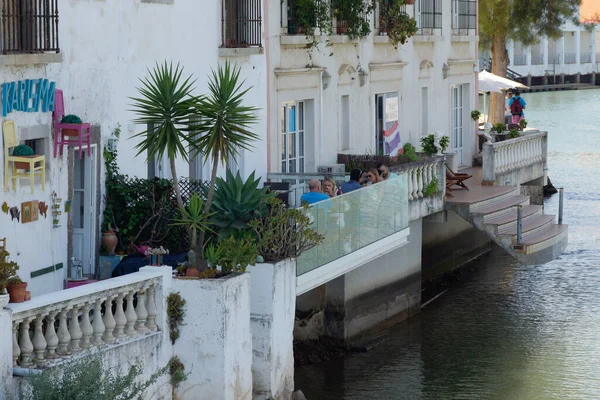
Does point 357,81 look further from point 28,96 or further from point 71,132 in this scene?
point 28,96

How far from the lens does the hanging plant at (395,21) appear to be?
96.8 feet

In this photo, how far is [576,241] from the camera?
37.5 m

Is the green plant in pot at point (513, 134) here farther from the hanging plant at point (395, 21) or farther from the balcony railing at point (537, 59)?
the balcony railing at point (537, 59)

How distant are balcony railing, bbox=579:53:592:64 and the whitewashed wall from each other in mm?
81379

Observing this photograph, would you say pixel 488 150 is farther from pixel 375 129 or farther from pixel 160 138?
pixel 160 138

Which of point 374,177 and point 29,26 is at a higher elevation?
point 29,26

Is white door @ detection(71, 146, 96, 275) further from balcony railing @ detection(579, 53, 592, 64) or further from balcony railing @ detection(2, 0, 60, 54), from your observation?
balcony railing @ detection(579, 53, 592, 64)

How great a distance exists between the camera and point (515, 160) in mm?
34469

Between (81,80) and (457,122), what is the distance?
1931 centimetres

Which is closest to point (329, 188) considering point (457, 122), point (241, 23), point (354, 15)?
point (241, 23)

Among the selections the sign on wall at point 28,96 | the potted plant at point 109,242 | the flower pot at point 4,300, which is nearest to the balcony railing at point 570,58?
the potted plant at point 109,242

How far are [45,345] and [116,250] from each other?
4.93m

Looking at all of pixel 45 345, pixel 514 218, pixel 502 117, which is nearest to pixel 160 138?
pixel 45 345

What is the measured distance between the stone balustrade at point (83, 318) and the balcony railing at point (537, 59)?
99.6 m
